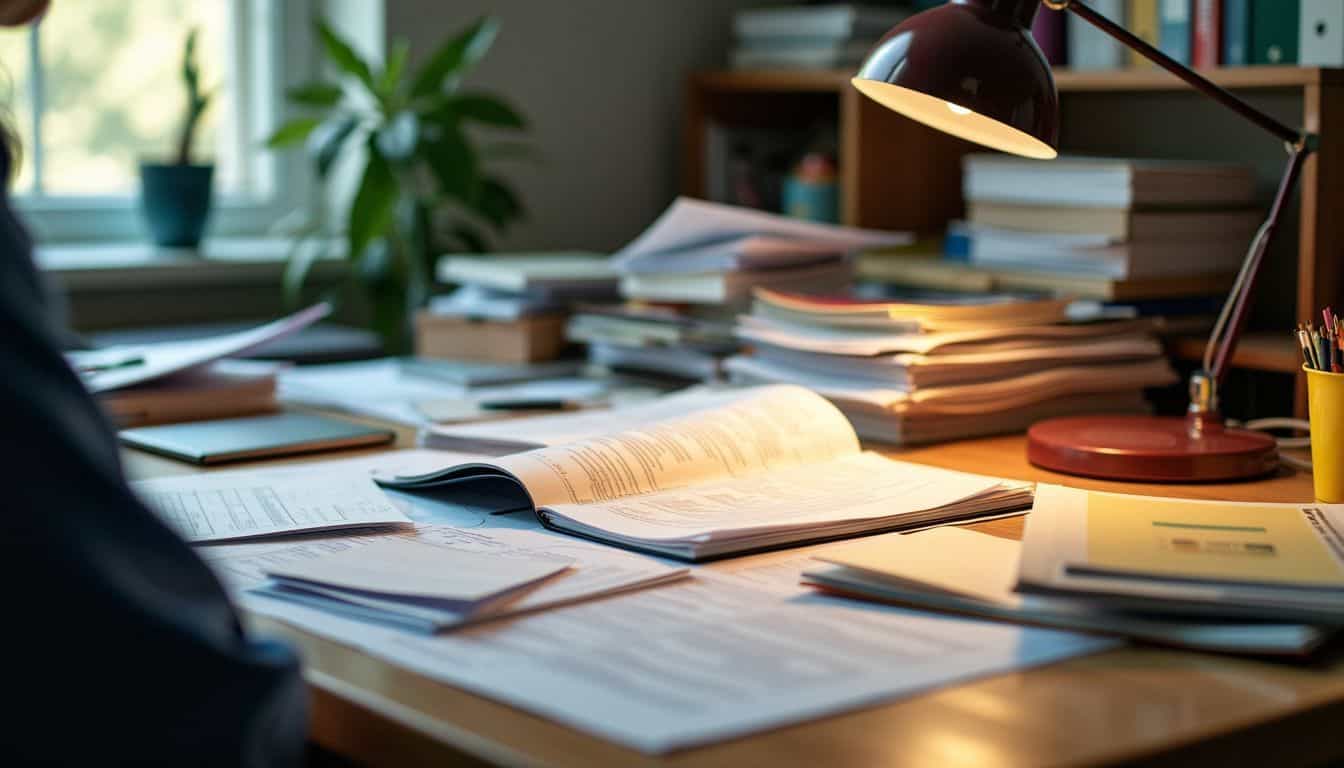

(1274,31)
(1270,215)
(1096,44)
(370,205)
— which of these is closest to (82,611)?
(1270,215)

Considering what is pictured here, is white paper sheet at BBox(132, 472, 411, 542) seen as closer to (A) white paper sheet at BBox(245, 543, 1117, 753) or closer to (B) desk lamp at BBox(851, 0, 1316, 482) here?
(A) white paper sheet at BBox(245, 543, 1117, 753)

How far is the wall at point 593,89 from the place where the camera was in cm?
242

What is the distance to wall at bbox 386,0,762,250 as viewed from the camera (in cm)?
242

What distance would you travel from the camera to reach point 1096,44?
1780 millimetres

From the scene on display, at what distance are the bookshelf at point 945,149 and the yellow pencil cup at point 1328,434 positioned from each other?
13.4 inches

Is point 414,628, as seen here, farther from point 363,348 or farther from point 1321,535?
point 363,348

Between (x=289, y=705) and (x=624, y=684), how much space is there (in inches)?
6.3

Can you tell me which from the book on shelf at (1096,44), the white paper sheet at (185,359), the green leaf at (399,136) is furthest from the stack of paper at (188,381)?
the book on shelf at (1096,44)

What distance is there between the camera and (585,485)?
1110 mm

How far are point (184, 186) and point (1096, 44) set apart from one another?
1277 millimetres

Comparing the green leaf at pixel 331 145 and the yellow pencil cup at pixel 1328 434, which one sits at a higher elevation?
the green leaf at pixel 331 145

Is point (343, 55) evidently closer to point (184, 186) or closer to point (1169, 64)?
point (184, 186)

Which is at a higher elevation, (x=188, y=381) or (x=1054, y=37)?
(x=1054, y=37)

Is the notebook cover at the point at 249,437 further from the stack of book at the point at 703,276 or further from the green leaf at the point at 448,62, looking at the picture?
the green leaf at the point at 448,62
